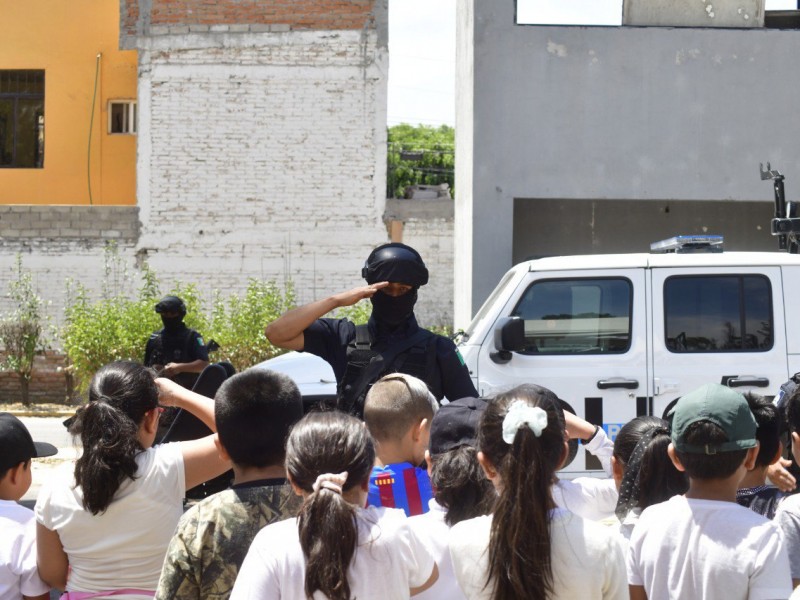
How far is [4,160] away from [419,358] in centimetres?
1917

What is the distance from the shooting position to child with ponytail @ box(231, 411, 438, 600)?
8.14 ft

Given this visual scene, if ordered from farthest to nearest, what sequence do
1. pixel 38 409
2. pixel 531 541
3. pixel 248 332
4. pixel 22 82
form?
pixel 22 82 → pixel 38 409 → pixel 248 332 → pixel 531 541

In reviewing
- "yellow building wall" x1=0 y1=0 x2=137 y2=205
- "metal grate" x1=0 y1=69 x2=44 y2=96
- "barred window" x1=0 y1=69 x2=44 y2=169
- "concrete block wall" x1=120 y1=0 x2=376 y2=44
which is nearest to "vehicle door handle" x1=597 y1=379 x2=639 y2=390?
"concrete block wall" x1=120 y1=0 x2=376 y2=44

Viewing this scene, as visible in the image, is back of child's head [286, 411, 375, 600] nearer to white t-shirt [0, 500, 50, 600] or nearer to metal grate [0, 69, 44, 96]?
white t-shirt [0, 500, 50, 600]

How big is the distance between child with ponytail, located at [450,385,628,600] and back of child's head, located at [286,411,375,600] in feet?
1.18

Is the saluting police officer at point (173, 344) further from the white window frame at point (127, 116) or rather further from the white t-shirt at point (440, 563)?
the white window frame at point (127, 116)

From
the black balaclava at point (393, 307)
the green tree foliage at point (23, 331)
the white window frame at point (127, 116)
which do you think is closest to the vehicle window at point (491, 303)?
the black balaclava at point (393, 307)

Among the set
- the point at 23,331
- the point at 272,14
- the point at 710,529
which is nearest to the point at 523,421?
the point at 710,529

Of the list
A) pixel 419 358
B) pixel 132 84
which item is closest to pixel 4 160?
pixel 132 84

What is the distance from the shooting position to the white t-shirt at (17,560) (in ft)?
10.7

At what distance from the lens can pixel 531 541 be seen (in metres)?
2.60

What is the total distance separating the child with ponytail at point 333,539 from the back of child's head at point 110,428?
2.54ft

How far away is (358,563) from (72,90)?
19715 mm

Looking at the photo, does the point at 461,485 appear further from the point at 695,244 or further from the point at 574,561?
the point at 695,244
